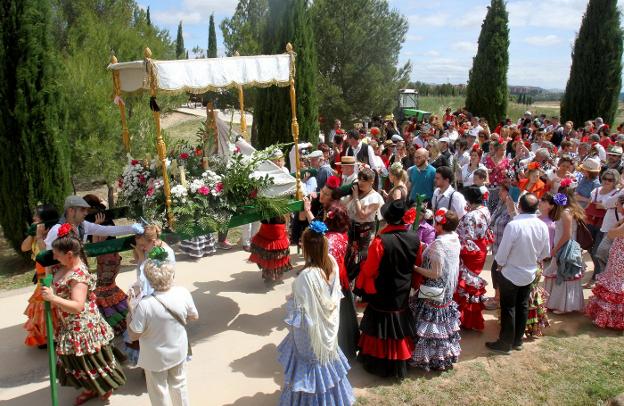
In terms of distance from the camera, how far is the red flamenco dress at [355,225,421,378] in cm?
451

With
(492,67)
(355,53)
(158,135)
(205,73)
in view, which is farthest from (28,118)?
(492,67)

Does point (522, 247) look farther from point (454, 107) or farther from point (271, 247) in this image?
point (454, 107)

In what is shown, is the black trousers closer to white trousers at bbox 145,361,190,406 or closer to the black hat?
the black hat

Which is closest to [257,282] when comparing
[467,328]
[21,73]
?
[467,328]

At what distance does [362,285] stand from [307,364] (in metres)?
1.04

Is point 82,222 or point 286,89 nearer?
point 82,222

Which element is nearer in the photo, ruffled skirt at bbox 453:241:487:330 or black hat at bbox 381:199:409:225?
black hat at bbox 381:199:409:225

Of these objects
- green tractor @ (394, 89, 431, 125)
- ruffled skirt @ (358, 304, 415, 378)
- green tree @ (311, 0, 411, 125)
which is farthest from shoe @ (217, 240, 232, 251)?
green tractor @ (394, 89, 431, 125)

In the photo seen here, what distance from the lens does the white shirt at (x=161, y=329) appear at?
361 cm

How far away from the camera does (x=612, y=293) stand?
18.9 ft

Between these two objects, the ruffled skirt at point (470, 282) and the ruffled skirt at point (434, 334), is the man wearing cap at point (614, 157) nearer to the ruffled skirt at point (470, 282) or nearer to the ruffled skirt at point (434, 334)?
the ruffled skirt at point (470, 282)

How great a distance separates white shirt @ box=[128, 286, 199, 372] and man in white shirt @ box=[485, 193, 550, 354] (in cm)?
330

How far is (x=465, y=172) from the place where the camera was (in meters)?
8.83

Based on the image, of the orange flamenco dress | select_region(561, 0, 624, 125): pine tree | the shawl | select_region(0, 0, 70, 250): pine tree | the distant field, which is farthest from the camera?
the distant field
